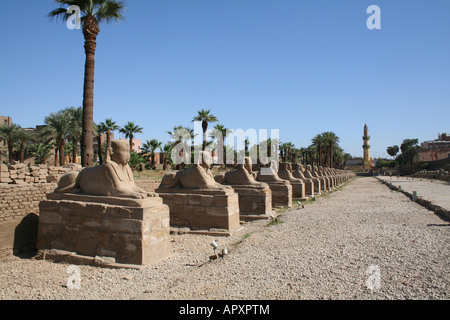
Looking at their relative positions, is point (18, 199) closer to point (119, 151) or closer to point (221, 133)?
point (119, 151)

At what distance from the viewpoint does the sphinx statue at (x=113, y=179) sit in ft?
17.1

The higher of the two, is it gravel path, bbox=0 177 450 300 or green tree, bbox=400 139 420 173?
green tree, bbox=400 139 420 173

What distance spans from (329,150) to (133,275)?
45088mm

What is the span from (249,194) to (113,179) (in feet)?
16.1

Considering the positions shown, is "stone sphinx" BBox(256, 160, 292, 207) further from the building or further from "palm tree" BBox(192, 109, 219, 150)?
the building

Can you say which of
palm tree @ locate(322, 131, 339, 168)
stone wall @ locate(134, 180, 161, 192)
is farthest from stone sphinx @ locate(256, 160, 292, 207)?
palm tree @ locate(322, 131, 339, 168)

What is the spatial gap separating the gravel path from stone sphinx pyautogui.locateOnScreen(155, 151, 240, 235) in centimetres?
61

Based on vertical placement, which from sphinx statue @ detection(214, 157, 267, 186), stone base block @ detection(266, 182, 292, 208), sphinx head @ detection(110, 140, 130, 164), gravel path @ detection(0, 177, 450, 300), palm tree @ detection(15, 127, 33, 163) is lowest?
gravel path @ detection(0, 177, 450, 300)

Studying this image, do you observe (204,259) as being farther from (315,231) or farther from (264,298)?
(315,231)

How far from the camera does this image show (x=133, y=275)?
4.41m

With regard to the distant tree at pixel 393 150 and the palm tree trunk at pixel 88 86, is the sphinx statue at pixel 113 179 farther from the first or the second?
the distant tree at pixel 393 150

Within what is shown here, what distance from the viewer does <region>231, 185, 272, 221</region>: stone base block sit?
9289mm

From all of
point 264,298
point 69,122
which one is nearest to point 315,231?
point 264,298

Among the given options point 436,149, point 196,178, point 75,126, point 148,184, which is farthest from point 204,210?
point 436,149
